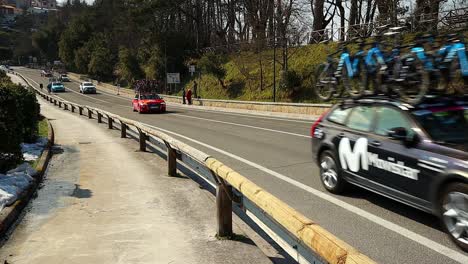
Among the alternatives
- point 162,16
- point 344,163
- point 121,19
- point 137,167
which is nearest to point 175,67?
point 162,16

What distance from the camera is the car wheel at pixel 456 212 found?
4648 mm

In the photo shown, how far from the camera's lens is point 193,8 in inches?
3046

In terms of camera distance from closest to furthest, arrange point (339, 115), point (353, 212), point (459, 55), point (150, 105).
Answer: point (353, 212)
point (339, 115)
point (459, 55)
point (150, 105)

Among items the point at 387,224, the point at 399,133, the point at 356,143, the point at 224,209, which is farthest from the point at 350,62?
the point at 224,209

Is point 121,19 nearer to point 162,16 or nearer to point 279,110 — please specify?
point 162,16

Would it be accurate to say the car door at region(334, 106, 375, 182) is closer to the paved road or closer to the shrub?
the paved road

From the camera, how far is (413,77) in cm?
866

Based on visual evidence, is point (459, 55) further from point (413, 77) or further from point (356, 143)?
point (356, 143)

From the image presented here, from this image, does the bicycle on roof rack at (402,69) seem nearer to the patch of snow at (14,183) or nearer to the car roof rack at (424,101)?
the car roof rack at (424,101)

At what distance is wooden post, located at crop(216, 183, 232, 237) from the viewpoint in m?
5.23

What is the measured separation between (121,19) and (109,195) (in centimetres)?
9161

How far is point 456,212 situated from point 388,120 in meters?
1.75

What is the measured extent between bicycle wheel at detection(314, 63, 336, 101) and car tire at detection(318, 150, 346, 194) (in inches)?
167

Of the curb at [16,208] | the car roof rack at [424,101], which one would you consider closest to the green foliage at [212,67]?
the curb at [16,208]
